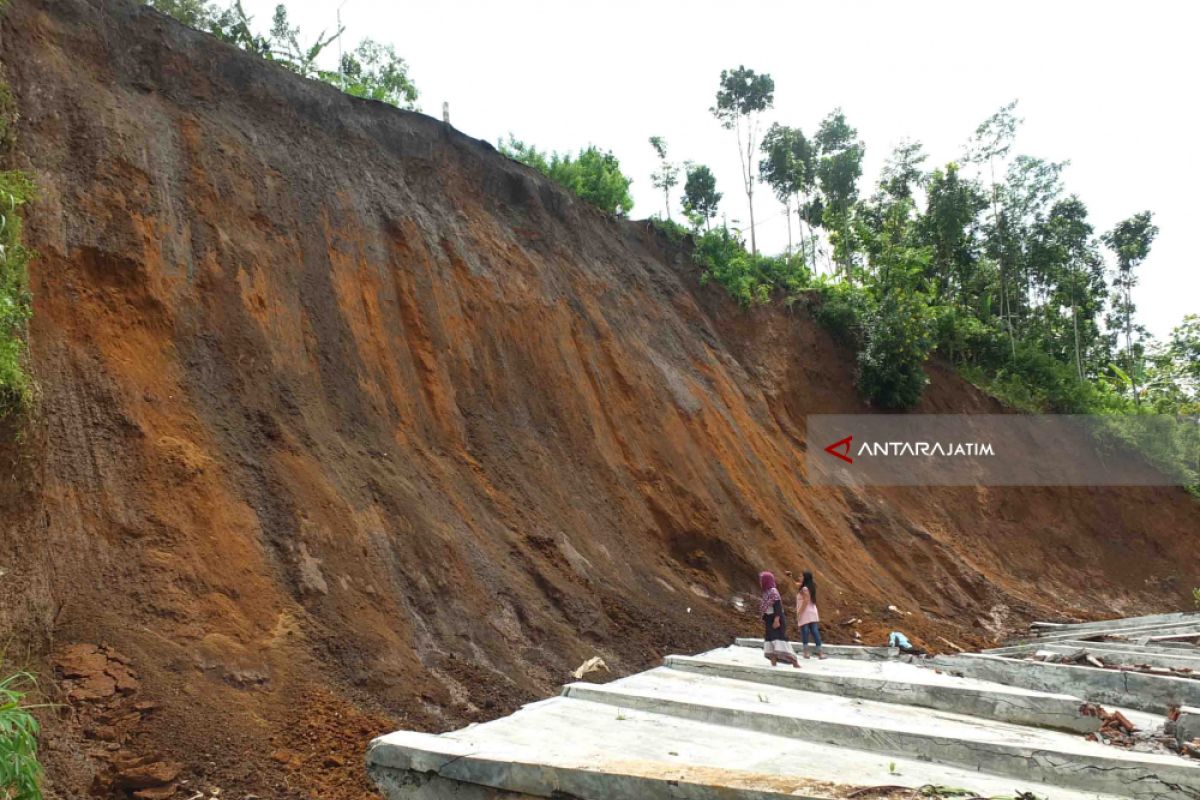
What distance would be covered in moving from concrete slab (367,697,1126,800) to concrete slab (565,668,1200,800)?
5.0 inches

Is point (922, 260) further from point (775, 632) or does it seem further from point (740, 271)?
point (775, 632)

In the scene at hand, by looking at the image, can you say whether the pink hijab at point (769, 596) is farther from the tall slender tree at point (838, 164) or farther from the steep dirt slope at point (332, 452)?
the tall slender tree at point (838, 164)

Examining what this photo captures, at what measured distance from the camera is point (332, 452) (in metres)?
9.27

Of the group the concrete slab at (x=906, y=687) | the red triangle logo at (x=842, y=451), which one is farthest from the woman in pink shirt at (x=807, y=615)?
the red triangle logo at (x=842, y=451)

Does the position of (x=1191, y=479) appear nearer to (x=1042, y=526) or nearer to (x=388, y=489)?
(x=1042, y=526)

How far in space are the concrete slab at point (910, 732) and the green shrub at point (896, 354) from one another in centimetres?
1556

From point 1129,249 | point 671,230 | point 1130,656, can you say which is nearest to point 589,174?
point 671,230

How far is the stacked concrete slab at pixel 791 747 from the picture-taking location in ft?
13.1

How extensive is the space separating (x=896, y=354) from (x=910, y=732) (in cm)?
1788

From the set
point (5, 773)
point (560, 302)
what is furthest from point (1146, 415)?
point (5, 773)

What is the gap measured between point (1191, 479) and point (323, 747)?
85.5 ft

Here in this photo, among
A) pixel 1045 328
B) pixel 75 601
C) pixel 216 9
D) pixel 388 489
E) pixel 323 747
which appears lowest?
pixel 323 747

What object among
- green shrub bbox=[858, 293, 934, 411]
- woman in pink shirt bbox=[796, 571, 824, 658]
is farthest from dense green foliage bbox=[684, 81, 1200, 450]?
woman in pink shirt bbox=[796, 571, 824, 658]

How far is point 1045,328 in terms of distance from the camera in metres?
31.4
